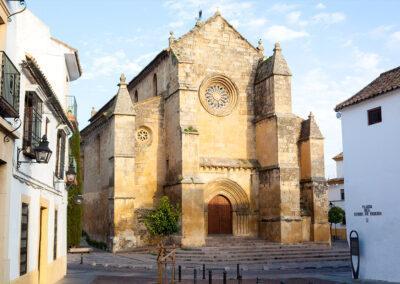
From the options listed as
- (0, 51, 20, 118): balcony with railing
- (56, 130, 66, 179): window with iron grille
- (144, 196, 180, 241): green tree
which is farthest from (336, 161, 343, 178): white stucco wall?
(0, 51, 20, 118): balcony with railing

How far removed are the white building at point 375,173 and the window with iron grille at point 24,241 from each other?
10.6 meters

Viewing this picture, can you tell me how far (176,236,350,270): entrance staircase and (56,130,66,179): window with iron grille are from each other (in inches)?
325

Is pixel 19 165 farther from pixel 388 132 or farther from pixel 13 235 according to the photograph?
pixel 388 132

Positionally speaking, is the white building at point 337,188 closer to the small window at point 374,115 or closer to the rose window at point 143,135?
the rose window at point 143,135

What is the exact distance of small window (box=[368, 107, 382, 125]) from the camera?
16.2m

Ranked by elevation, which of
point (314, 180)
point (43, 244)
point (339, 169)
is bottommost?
point (43, 244)

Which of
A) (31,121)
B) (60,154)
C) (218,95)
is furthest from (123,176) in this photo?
(31,121)

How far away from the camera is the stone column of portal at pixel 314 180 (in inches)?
1138

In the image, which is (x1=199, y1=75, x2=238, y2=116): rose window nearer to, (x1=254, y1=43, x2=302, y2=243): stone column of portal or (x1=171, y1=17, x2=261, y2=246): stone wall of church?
(x1=171, y1=17, x2=261, y2=246): stone wall of church

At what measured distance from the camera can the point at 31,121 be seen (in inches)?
445

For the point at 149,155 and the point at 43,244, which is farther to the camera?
the point at 149,155

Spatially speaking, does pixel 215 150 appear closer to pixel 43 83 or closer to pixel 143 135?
pixel 143 135

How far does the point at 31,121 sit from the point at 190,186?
15649mm

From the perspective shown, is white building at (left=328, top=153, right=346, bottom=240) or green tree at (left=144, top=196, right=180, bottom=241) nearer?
green tree at (left=144, top=196, right=180, bottom=241)
